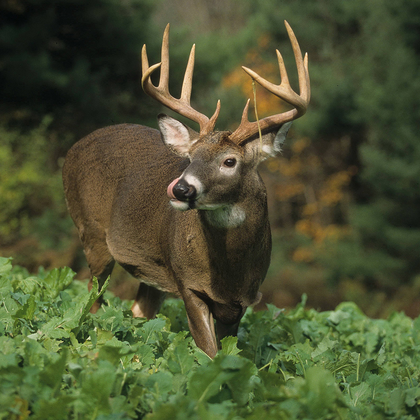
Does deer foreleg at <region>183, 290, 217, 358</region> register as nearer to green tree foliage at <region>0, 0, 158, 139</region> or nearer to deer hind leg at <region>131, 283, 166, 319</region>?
deer hind leg at <region>131, 283, 166, 319</region>

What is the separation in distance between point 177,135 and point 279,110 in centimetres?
2461

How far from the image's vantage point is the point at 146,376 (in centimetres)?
298

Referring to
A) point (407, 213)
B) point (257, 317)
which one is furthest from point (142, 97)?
point (257, 317)

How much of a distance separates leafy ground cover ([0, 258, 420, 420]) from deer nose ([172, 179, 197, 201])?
2.69 feet

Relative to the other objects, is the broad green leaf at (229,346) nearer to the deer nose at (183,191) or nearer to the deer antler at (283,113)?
the deer nose at (183,191)

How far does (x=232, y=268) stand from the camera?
4473 mm

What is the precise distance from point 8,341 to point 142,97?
16577mm

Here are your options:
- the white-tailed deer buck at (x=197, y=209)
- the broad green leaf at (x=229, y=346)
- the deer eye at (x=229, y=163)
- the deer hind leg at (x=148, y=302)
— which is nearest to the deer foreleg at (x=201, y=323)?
the white-tailed deer buck at (x=197, y=209)

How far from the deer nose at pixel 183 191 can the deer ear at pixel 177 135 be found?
24.7 inches

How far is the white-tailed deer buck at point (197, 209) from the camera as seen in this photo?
4.27 meters

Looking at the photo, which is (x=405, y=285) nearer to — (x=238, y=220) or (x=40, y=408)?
(x=238, y=220)

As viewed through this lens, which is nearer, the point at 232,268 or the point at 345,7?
the point at 232,268

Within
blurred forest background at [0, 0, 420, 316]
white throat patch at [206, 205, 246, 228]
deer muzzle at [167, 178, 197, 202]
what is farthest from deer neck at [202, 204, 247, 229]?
blurred forest background at [0, 0, 420, 316]

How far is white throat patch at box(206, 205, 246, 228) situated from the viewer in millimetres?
4346
